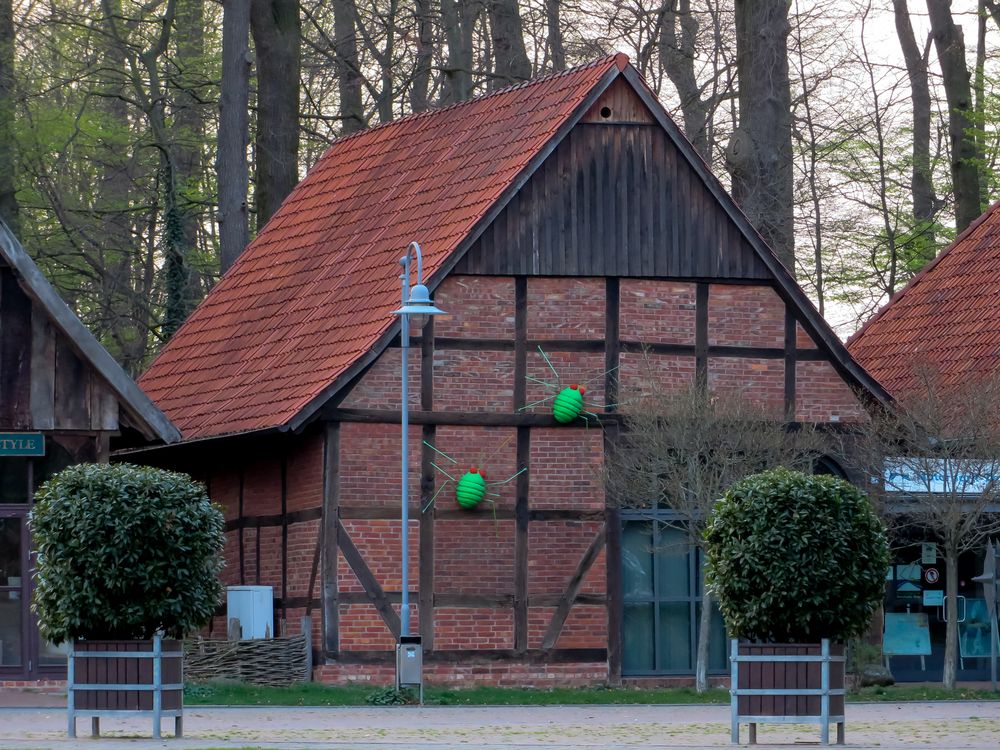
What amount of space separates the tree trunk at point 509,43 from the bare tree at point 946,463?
445 inches

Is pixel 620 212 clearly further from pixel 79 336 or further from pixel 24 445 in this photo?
pixel 24 445

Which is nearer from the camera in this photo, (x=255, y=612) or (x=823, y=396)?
(x=255, y=612)

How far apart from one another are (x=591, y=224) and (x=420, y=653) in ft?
19.6

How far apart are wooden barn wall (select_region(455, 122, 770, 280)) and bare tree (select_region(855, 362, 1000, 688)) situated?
2633 millimetres

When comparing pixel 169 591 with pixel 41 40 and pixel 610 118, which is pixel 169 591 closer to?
pixel 610 118

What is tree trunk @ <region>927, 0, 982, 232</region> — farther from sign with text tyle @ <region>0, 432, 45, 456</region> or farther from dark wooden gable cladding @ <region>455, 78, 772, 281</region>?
sign with text tyle @ <region>0, 432, 45, 456</region>

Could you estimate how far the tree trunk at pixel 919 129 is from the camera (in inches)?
1598

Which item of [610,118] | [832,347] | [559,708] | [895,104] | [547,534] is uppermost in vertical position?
[895,104]

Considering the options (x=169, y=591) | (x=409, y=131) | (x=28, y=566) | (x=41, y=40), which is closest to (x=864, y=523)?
(x=169, y=591)

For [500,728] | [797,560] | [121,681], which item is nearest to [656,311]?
[500,728]

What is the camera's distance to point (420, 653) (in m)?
22.9

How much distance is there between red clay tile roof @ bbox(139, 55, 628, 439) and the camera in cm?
2600

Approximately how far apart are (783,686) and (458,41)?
759 inches

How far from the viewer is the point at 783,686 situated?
17.1 m
